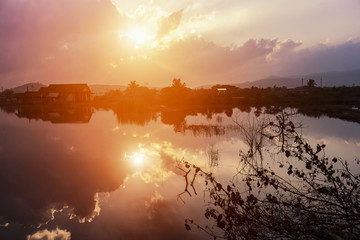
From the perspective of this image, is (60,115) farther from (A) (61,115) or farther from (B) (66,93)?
(B) (66,93)

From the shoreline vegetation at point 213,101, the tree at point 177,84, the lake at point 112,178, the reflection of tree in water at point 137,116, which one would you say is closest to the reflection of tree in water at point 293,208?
the lake at point 112,178

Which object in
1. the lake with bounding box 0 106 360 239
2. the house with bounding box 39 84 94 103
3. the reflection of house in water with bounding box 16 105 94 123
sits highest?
the house with bounding box 39 84 94 103

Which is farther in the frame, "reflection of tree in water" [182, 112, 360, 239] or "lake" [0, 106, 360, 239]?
"lake" [0, 106, 360, 239]

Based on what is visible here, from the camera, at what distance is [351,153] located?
17.3 metres

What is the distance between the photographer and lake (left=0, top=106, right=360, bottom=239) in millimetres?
9125

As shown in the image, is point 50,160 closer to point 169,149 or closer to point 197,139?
point 169,149

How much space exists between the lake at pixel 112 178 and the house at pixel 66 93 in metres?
49.9

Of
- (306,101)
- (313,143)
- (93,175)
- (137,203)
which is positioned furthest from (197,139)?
(306,101)

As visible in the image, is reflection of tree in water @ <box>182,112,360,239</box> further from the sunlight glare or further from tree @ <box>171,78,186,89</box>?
tree @ <box>171,78,186,89</box>

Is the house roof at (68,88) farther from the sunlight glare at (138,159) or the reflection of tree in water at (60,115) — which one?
the sunlight glare at (138,159)

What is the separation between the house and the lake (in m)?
49.9

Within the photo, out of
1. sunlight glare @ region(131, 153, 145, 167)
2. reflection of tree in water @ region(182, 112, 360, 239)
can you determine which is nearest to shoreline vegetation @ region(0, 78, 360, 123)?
sunlight glare @ region(131, 153, 145, 167)

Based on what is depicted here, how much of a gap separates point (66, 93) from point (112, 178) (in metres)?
67.9

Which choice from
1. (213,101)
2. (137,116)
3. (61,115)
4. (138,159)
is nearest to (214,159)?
(138,159)
